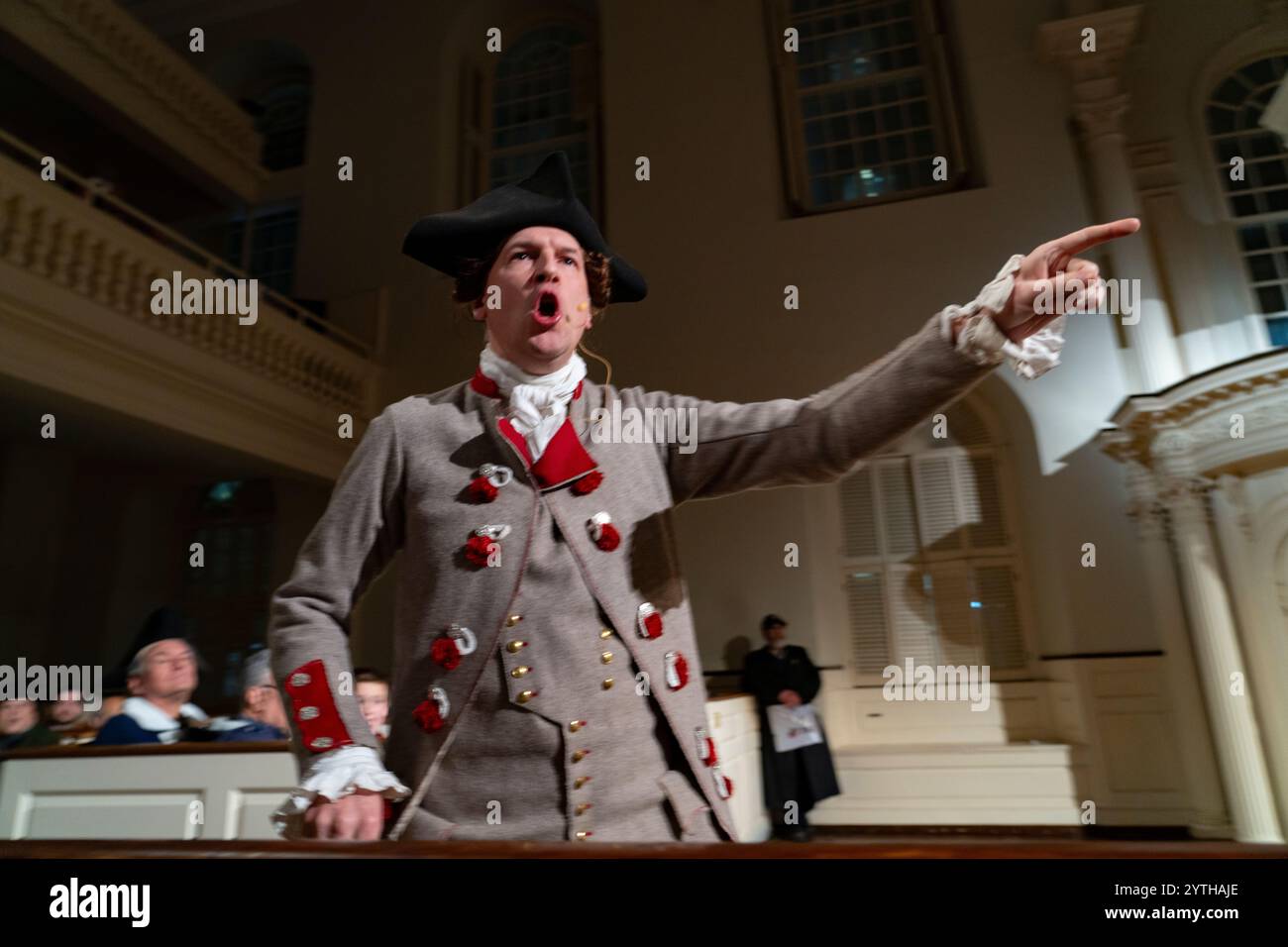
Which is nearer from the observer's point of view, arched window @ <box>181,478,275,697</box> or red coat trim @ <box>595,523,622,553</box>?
red coat trim @ <box>595,523,622,553</box>

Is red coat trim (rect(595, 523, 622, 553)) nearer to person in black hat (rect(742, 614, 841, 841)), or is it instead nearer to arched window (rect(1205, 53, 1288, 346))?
person in black hat (rect(742, 614, 841, 841))

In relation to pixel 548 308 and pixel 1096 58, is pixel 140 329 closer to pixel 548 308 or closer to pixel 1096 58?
pixel 548 308

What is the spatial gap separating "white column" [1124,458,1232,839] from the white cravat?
524 cm

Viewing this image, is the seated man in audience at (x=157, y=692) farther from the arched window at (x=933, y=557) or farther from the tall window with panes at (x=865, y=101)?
the tall window with panes at (x=865, y=101)

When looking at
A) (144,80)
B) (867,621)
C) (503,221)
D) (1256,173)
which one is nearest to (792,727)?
(867,621)

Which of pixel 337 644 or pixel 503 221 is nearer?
pixel 337 644

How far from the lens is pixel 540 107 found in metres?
8.48

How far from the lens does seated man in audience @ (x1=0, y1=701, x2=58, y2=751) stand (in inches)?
147

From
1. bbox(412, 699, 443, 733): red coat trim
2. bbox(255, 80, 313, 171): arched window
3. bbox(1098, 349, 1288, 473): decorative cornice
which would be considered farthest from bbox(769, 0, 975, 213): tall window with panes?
bbox(412, 699, 443, 733): red coat trim

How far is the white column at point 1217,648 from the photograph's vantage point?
447 centimetres

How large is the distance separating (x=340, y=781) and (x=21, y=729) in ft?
14.4

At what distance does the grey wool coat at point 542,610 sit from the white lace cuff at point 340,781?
0.08 feet
